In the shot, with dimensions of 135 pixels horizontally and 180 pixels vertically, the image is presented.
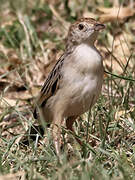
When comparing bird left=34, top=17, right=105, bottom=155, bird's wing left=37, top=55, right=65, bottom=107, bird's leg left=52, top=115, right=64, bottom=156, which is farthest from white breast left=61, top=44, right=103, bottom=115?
bird's leg left=52, top=115, right=64, bottom=156

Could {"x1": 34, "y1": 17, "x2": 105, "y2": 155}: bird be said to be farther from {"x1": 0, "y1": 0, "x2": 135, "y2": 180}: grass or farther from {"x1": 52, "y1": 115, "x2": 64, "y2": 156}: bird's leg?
{"x1": 0, "y1": 0, "x2": 135, "y2": 180}: grass

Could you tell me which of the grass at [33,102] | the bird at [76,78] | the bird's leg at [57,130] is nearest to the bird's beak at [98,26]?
the bird at [76,78]

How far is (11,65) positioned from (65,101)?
89.0 inches

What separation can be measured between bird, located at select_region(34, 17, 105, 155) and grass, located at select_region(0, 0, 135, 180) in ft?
0.69

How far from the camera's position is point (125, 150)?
5008mm

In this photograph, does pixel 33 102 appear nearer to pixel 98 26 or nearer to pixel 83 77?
pixel 83 77

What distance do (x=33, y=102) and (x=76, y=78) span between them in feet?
4.70

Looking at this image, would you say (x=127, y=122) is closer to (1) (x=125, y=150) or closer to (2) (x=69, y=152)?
(1) (x=125, y=150)

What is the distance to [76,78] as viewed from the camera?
16.7ft

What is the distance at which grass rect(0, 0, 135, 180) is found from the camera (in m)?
4.39

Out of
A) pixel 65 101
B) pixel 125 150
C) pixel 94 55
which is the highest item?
pixel 94 55

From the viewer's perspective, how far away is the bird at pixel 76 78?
16.6 ft

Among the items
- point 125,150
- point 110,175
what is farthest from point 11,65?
point 110,175

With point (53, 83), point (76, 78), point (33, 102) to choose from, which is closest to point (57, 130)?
point (53, 83)
